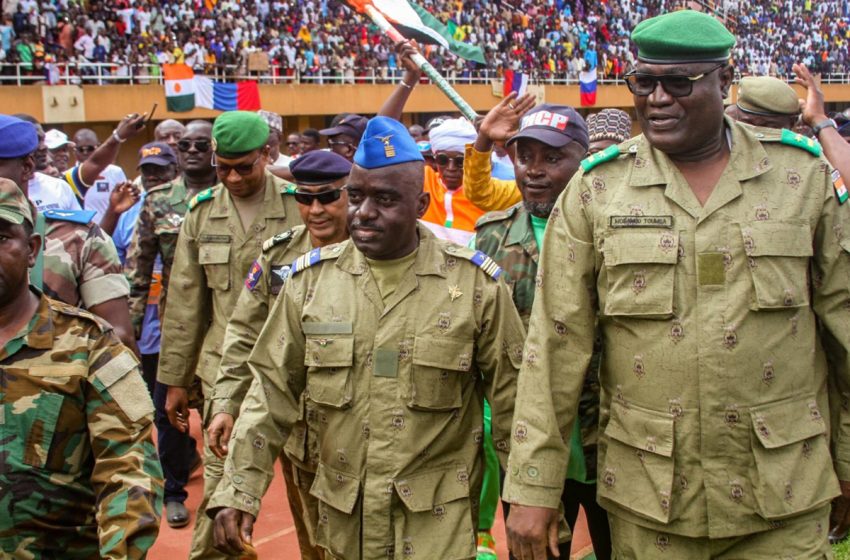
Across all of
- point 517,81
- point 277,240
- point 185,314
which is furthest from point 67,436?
point 517,81

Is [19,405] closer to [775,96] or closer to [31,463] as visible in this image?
[31,463]

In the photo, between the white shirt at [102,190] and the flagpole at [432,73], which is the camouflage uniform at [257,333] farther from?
the white shirt at [102,190]

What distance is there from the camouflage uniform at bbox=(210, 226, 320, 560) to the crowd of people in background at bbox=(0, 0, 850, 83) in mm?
10089

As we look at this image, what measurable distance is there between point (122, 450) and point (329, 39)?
26805mm

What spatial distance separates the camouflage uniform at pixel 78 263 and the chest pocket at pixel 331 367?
1084mm

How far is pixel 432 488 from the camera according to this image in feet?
11.0

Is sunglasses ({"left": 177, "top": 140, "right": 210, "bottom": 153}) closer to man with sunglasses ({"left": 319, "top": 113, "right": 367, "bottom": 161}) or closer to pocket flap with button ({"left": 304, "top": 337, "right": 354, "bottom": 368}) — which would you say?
man with sunglasses ({"left": 319, "top": 113, "right": 367, "bottom": 161})

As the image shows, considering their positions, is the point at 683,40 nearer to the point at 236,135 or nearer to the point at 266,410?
the point at 266,410

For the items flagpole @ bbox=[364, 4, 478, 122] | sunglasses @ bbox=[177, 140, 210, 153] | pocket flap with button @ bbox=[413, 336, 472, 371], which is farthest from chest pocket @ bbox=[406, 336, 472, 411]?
sunglasses @ bbox=[177, 140, 210, 153]

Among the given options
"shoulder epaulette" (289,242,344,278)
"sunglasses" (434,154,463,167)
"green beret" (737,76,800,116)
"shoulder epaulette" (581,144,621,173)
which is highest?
"green beret" (737,76,800,116)

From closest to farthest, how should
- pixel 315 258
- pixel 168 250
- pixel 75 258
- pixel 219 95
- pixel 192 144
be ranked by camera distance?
pixel 315 258 → pixel 75 258 → pixel 168 250 → pixel 192 144 → pixel 219 95

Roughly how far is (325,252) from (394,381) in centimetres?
59

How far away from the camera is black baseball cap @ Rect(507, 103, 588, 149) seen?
4.09 meters

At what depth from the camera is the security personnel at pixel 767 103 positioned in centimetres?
529
